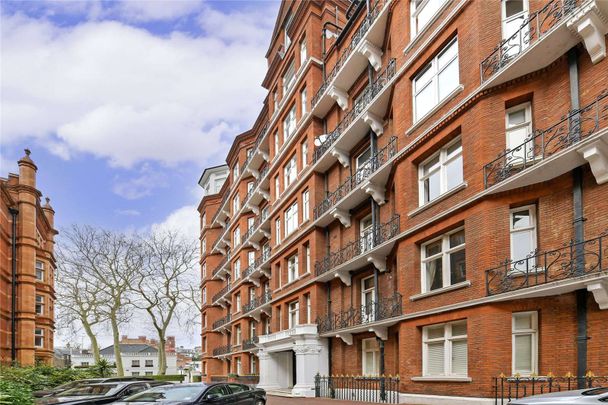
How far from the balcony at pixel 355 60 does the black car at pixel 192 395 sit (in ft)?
43.0

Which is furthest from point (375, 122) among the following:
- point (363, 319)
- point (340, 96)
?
point (363, 319)

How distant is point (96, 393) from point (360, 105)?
555 inches

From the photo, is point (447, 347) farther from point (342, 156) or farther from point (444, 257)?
point (342, 156)

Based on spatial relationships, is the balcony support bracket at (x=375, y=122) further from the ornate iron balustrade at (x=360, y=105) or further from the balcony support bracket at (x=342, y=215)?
the balcony support bracket at (x=342, y=215)

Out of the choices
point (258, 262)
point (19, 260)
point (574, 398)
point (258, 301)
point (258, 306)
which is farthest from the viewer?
point (19, 260)

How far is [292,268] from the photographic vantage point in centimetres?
2880

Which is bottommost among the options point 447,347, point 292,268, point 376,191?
point 447,347

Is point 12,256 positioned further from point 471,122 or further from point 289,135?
point 471,122

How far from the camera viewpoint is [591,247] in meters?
11.3

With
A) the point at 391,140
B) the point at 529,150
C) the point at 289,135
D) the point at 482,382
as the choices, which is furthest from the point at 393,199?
the point at 289,135

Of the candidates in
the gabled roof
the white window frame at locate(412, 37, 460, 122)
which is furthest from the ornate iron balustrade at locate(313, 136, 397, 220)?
the gabled roof

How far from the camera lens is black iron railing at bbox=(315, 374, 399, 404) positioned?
55.8ft

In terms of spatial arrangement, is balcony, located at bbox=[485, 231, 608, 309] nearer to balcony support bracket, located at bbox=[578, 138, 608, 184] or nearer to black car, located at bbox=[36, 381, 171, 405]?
balcony support bracket, located at bbox=[578, 138, 608, 184]

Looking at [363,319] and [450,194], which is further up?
[450,194]
